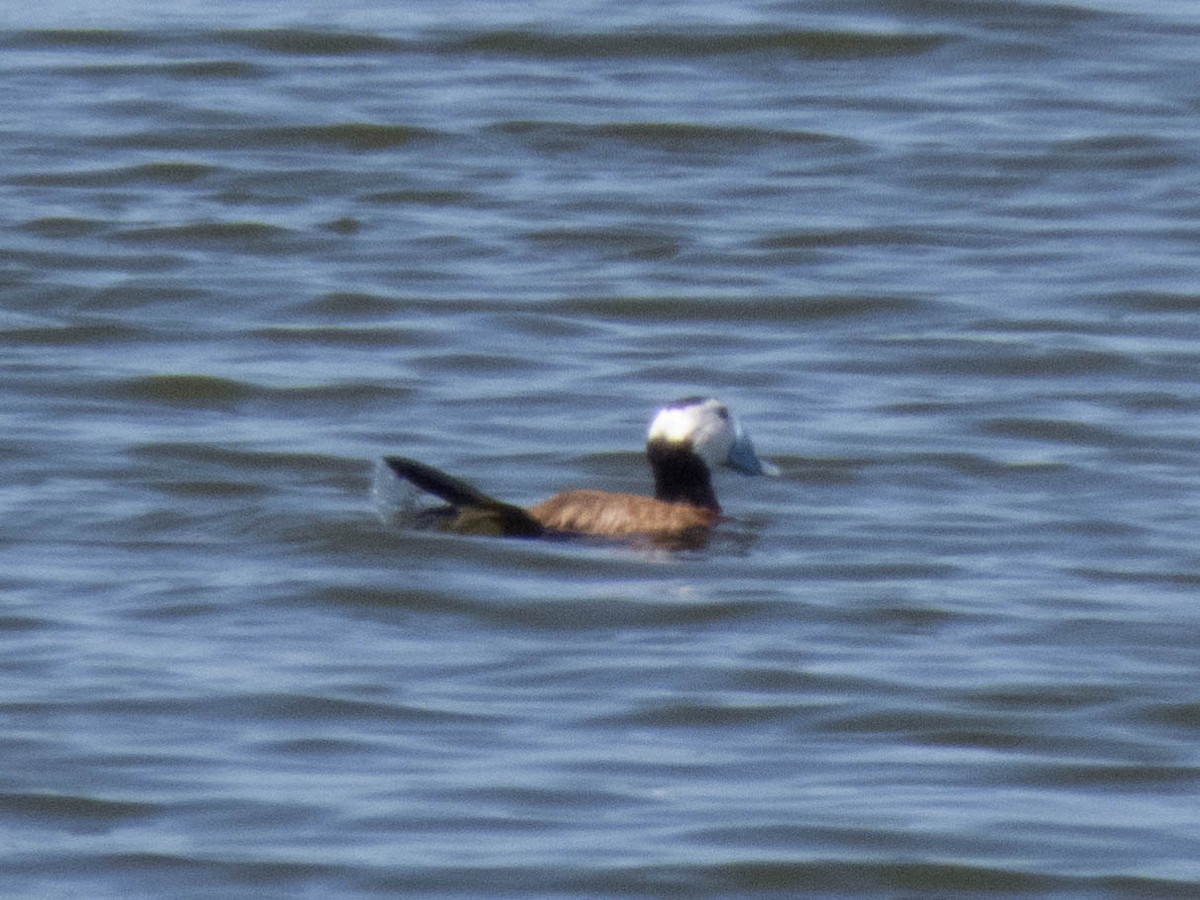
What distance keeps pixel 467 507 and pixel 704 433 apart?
1.01 metres

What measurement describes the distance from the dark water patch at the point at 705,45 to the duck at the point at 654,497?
10.5m

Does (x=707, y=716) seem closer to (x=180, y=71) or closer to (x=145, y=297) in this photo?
(x=145, y=297)

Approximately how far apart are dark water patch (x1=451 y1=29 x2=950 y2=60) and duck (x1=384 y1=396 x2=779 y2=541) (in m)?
10.5

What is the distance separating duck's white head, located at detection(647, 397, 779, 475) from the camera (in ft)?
37.7

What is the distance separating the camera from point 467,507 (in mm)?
10906

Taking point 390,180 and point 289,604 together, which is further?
point 390,180

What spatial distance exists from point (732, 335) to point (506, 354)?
1.10m

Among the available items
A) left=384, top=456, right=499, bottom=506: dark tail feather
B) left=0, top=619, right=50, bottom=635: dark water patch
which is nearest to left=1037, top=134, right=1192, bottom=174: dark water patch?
left=384, top=456, right=499, bottom=506: dark tail feather

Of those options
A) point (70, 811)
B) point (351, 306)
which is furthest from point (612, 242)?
point (70, 811)

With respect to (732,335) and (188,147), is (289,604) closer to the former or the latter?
(732,335)

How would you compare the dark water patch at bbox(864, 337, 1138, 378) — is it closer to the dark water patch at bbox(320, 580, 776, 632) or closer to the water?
the water

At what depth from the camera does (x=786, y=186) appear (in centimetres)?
1838

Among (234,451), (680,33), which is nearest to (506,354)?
(234,451)

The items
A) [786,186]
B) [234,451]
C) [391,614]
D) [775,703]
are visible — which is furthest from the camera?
[786,186]
